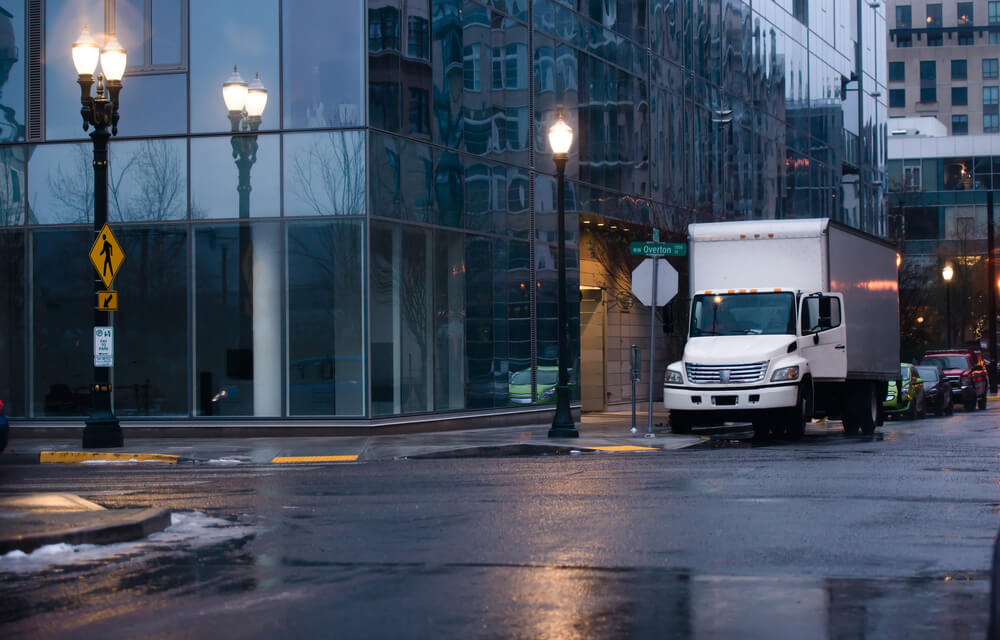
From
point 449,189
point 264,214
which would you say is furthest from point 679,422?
point 264,214

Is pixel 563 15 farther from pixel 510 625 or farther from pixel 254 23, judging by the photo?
pixel 510 625

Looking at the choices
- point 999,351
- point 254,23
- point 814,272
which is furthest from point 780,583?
point 999,351

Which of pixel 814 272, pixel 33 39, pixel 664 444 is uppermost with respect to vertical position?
pixel 33 39

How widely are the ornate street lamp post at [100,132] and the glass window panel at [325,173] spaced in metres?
3.61

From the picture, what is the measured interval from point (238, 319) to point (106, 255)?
3625mm

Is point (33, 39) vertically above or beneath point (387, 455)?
above

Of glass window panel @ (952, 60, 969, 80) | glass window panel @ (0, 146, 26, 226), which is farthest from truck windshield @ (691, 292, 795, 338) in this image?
glass window panel @ (952, 60, 969, 80)

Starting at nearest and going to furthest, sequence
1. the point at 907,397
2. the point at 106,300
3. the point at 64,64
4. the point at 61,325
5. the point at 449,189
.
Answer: the point at 106,300
the point at 61,325
the point at 64,64
the point at 449,189
the point at 907,397

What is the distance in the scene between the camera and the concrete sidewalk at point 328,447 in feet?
63.3

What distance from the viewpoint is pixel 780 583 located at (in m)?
7.96

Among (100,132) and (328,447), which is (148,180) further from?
(328,447)

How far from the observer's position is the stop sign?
23.0 meters

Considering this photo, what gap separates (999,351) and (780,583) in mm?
67300

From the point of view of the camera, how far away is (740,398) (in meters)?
21.7
